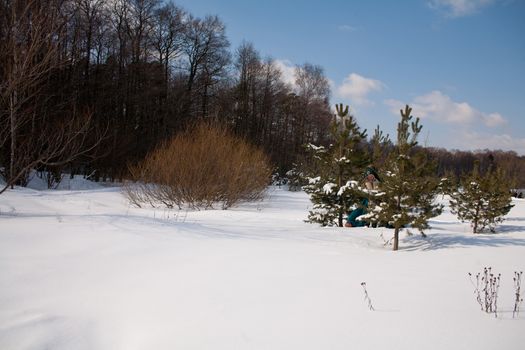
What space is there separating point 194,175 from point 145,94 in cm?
1373

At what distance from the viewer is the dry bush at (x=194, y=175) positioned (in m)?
12.9

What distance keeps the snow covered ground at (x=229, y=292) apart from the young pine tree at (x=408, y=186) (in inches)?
22.9

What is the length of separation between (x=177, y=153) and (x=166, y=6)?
60.5ft

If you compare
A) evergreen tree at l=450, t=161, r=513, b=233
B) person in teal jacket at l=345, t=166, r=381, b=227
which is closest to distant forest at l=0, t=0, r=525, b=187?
evergreen tree at l=450, t=161, r=513, b=233

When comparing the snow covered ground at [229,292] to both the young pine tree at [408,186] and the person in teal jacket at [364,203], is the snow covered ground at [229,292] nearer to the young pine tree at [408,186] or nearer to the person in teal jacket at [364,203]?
the young pine tree at [408,186]

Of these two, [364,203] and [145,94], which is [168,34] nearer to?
[145,94]

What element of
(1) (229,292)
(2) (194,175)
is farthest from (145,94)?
(1) (229,292)

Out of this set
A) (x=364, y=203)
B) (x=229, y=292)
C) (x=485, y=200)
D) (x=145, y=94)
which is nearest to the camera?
(x=229, y=292)

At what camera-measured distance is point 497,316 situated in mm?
2953

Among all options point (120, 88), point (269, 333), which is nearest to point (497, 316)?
point (269, 333)

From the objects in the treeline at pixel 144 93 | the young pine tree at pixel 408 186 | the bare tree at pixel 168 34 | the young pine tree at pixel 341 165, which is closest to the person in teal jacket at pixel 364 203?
the young pine tree at pixel 341 165

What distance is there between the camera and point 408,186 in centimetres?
551

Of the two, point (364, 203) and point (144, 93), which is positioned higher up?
point (144, 93)

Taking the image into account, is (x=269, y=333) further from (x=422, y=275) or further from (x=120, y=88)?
(x=120, y=88)
